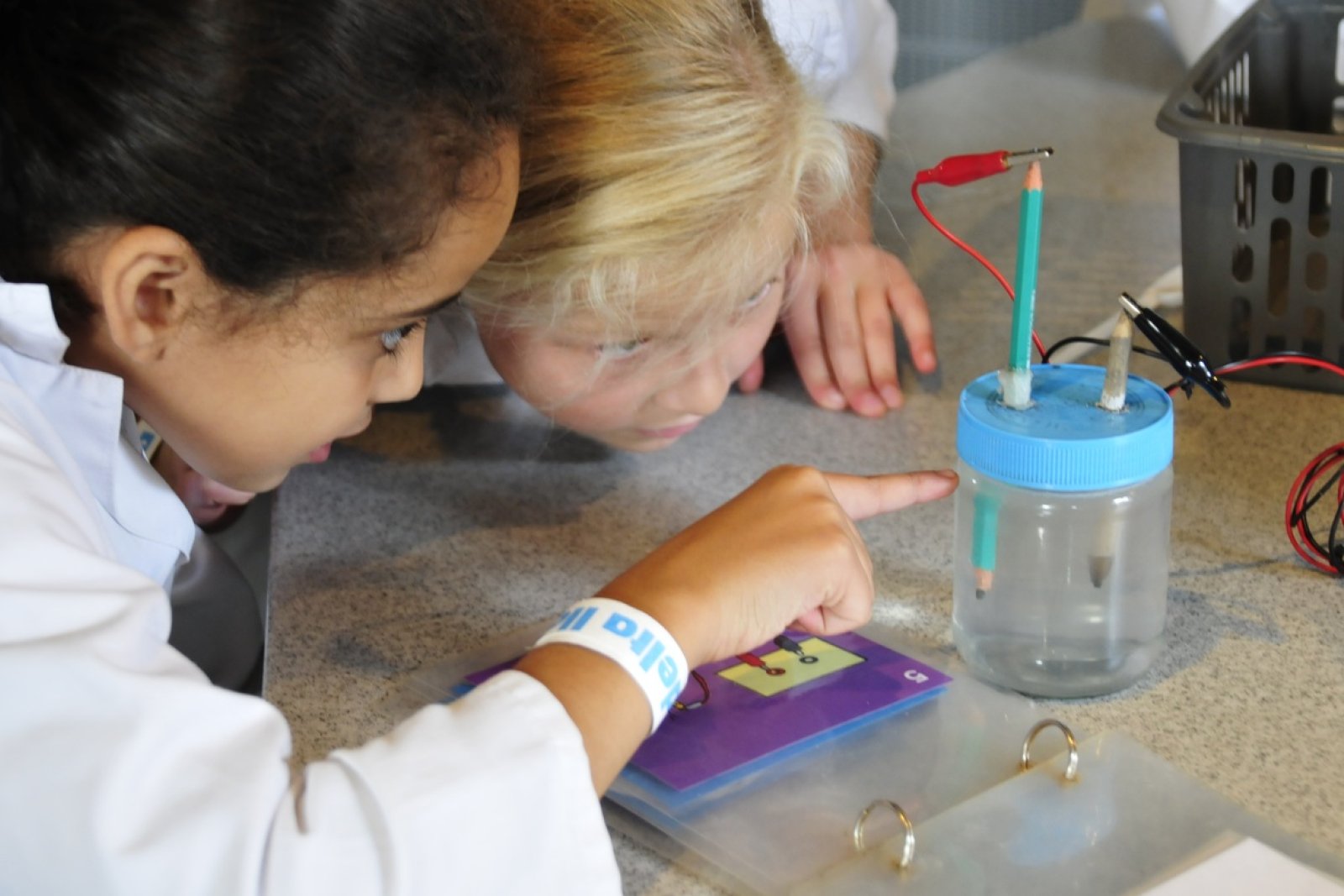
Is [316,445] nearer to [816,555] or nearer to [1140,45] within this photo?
[816,555]

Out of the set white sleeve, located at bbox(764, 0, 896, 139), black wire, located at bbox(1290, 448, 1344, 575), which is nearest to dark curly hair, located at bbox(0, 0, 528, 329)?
white sleeve, located at bbox(764, 0, 896, 139)

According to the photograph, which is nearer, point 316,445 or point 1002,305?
point 316,445

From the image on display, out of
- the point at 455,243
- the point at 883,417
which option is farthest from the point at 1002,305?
the point at 455,243

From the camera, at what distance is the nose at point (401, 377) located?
703 mm

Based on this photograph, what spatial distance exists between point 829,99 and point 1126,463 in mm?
584

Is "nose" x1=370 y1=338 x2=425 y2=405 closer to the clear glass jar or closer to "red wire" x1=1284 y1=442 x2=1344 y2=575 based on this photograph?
the clear glass jar

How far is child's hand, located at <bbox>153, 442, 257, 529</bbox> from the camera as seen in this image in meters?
0.96

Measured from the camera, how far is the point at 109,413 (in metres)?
0.63

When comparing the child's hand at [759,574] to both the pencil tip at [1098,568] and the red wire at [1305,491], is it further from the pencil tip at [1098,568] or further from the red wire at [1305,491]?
the red wire at [1305,491]

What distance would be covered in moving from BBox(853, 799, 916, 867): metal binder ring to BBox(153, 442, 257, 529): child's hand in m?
0.51

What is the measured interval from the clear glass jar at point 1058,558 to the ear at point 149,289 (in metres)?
0.34

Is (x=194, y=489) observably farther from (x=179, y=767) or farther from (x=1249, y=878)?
(x=1249, y=878)

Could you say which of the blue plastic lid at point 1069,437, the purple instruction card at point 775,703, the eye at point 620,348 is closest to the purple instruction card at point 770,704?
the purple instruction card at point 775,703

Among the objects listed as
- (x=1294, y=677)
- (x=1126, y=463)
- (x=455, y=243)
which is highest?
(x=455, y=243)
